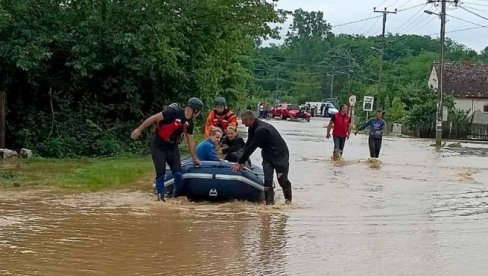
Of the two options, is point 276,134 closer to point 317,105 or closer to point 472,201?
point 472,201

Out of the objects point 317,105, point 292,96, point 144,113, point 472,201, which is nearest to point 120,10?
point 144,113

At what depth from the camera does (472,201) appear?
15.7m

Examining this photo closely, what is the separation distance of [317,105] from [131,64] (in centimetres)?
7852

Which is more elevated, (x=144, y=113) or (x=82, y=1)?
(x=82, y=1)

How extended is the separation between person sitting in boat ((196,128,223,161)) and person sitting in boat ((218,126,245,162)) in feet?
1.28

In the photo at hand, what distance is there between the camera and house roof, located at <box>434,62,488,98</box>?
70.9m

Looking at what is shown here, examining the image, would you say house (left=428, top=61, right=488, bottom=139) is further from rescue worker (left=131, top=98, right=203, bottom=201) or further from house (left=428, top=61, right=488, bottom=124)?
rescue worker (left=131, top=98, right=203, bottom=201)

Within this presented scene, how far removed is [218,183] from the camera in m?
13.4

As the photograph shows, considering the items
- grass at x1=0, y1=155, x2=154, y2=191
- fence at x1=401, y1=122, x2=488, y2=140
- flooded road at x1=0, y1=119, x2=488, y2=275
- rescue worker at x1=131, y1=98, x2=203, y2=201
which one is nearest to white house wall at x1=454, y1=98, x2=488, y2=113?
fence at x1=401, y1=122, x2=488, y2=140

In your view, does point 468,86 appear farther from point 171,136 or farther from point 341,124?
point 171,136

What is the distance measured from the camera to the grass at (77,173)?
15.4 m

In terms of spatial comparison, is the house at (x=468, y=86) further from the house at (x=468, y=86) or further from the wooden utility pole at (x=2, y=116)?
the wooden utility pole at (x=2, y=116)

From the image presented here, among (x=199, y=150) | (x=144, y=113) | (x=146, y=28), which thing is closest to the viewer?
(x=199, y=150)

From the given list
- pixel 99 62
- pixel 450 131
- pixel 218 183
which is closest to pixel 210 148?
pixel 218 183
